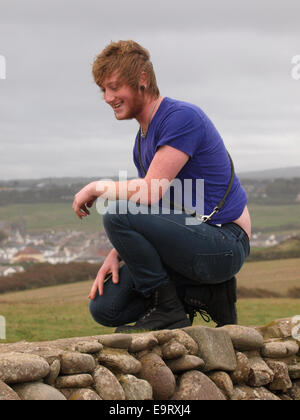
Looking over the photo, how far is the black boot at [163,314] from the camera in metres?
4.45

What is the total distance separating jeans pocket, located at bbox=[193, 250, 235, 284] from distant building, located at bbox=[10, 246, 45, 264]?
2451 cm

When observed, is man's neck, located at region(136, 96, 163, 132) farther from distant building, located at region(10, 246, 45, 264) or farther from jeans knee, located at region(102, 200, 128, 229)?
distant building, located at region(10, 246, 45, 264)

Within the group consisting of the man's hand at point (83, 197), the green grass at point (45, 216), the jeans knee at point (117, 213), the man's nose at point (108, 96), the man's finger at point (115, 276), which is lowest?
the green grass at point (45, 216)

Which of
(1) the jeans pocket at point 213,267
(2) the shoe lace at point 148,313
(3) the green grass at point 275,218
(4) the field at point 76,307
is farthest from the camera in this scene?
(3) the green grass at point 275,218

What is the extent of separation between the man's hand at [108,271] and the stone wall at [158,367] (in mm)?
591

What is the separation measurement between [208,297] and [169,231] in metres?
0.81

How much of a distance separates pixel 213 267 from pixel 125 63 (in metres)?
1.54

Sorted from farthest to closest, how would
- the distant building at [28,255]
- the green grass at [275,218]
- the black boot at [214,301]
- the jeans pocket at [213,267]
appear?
the green grass at [275,218], the distant building at [28,255], the black boot at [214,301], the jeans pocket at [213,267]

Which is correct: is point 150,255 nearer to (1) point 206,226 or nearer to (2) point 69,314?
(1) point 206,226

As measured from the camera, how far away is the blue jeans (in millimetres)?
4184

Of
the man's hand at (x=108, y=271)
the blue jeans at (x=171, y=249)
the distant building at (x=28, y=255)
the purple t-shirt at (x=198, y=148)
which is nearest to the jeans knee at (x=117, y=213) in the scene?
the blue jeans at (x=171, y=249)

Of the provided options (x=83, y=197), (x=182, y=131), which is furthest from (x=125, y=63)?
(x=83, y=197)

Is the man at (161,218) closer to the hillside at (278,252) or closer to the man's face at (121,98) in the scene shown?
the man's face at (121,98)

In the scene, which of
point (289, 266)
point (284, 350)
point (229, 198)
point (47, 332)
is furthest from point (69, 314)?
point (289, 266)
